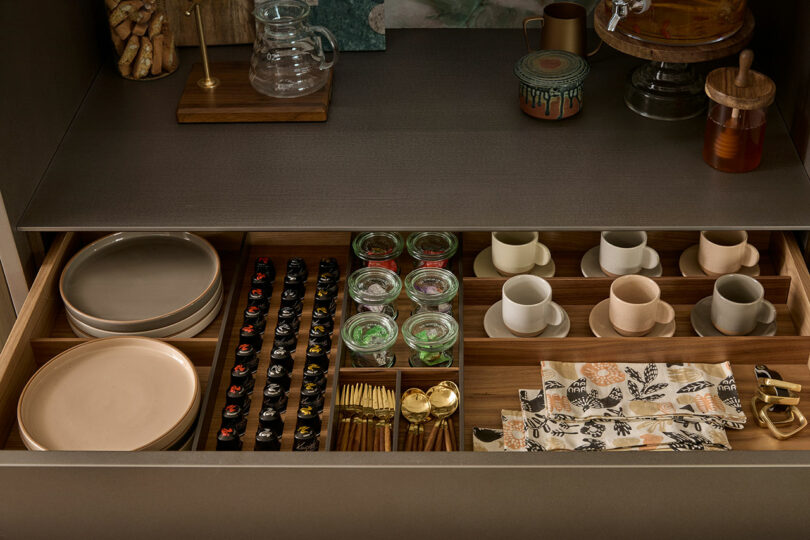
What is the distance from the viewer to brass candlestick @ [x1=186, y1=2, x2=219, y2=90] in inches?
64.1

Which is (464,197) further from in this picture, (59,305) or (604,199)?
(59,305)

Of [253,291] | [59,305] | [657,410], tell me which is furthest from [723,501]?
[59,305]

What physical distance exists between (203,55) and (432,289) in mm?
594

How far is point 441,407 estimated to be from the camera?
54.8 inches

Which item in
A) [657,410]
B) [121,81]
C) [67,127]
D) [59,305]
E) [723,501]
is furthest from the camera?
[121,81]

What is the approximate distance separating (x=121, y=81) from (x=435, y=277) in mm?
733

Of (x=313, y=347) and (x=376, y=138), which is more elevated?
(x=376, y=138)

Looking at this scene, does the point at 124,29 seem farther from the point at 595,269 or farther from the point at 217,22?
the point at 595,269

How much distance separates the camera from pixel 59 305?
1517 mm

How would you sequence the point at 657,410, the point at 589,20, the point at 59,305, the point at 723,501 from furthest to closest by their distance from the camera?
1. the point at 589,20
2. the point at 59,305
3. the point at 657,410
4. the point at 723,501

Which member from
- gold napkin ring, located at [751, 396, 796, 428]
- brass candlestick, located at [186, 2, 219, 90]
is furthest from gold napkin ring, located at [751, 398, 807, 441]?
brass candlestick, located at [186, 2, 219, 90]

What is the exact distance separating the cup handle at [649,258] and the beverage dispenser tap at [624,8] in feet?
1.25

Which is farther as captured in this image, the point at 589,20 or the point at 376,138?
the point at 589,20

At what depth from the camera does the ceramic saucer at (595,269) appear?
1583 mm
